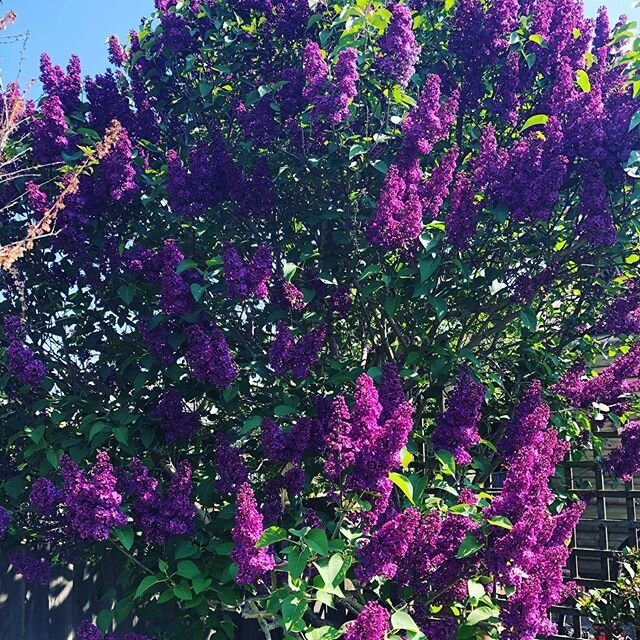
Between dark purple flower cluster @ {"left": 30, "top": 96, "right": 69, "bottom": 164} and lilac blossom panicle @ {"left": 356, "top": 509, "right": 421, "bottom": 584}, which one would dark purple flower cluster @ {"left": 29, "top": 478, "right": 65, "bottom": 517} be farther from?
dark purple flower cluster @ {"left": 30, "top": 96, "right": 69, "bottom": 164}

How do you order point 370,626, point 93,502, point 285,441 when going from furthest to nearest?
point 285,441
point 93,502
point 370,626

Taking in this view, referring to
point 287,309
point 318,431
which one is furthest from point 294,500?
point 287,309

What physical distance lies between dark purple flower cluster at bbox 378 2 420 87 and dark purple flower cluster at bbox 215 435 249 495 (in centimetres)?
175

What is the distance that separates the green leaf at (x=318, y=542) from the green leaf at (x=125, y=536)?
0.74 meters

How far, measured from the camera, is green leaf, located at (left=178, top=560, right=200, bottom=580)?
2.95 meters

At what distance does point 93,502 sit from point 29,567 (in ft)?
3.59

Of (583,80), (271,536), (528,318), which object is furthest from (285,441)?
(583,80)

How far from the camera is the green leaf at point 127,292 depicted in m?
3.27

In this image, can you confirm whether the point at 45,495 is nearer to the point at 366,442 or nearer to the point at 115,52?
the point at 366,442

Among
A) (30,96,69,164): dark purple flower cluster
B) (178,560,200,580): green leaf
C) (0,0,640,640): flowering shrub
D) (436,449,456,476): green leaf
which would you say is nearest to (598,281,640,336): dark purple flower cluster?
(0,0,640,640): flowering shrub

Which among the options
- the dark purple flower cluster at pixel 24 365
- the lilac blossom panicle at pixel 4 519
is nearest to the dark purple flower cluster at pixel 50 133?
the dark purple flower cluster at pixel 24 365

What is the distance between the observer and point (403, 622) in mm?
2555

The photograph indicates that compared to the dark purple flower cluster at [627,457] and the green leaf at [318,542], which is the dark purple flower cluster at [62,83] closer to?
the green leaf at [318,542]

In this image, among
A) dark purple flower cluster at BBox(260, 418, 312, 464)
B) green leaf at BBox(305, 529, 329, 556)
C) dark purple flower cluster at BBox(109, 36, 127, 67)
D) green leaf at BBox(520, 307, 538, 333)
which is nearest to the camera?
green leaf at BBox(305, 529, 329, 556)
